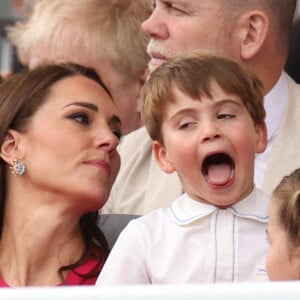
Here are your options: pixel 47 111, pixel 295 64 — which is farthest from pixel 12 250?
pixel 295 64

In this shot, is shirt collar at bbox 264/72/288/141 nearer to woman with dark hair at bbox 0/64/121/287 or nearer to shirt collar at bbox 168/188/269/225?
woman with dark hair at bbox 0/64/121/287

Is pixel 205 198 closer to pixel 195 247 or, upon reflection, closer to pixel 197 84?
pixel 195 247

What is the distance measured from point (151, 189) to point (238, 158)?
0.76 metres

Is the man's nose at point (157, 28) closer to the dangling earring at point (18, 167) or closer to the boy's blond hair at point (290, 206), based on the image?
the dangling earring at point (18, 167)

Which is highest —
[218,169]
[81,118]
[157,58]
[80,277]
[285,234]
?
[157,58]

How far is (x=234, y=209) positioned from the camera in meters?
1.95

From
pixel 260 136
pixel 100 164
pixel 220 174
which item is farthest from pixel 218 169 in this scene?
pixel 100 164

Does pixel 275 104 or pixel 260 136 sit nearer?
pixel 260 136

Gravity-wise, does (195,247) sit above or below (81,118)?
below

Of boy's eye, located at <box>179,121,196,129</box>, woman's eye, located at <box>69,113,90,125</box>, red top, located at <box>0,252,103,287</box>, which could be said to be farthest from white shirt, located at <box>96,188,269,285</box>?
woman's eye, located at <box>69,113,90,125</box>

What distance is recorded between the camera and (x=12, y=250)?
2.29 metres

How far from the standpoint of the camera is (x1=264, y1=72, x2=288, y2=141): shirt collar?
102 inches

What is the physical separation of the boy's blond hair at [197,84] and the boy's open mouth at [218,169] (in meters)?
0.11

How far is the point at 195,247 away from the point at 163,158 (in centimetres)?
20
